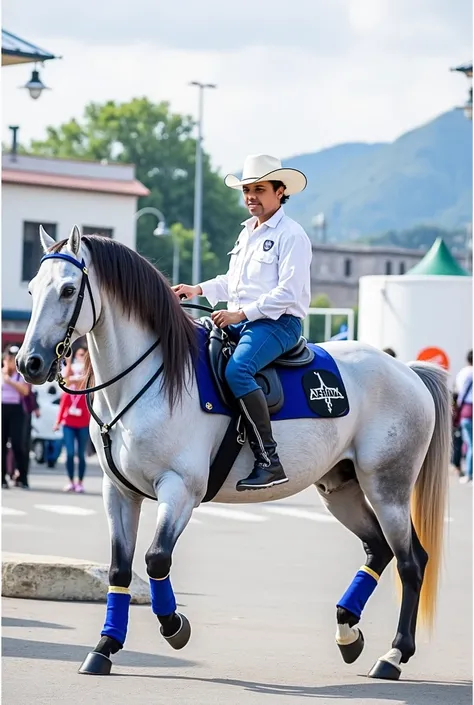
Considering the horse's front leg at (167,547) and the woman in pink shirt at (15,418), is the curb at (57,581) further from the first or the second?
the woman in pink shirt at (15,418)

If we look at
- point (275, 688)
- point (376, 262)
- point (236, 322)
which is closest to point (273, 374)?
point (236, 322)

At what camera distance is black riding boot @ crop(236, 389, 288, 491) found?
7.77 metres

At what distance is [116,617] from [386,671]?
1.54 m

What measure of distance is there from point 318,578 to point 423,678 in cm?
451

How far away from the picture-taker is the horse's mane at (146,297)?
768cm

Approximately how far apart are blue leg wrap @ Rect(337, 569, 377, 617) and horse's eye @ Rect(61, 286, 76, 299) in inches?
93.6

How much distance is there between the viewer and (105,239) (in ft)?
25.5

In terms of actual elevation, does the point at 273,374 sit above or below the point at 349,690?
above

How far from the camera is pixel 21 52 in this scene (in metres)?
19.4

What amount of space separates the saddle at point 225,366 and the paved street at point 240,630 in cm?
147

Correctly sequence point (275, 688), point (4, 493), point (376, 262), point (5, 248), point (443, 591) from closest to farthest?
point (275, 688) < point (443, 591) < point (4, 493) < point (5, 248) < point (376, 262)

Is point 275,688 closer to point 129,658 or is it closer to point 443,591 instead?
point 129,658

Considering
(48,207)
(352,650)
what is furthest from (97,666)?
(48,207)

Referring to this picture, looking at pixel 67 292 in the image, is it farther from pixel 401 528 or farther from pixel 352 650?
pixel 352 650
